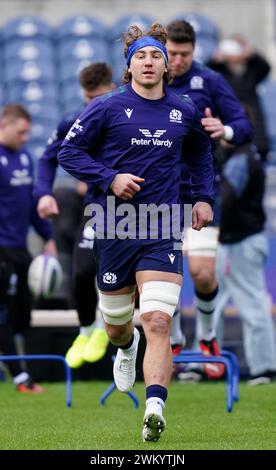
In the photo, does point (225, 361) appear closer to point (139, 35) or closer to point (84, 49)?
point (139, 35)

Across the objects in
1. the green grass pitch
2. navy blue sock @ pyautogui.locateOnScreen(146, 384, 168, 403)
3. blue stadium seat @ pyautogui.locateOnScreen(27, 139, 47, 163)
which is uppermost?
blue stadium seat @ pyautogui.locateOnScreen(27, 139, 47, 163)

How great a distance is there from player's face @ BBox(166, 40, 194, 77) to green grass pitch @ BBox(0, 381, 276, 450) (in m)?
2.49

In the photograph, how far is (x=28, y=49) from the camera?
17.1 meters

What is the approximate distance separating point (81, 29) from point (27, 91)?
1.25 m

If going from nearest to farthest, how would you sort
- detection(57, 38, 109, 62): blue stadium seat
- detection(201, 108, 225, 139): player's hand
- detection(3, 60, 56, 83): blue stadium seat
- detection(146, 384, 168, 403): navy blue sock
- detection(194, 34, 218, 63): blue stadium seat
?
detection(146, 384, 168, 403): navy blue sock → detection(201, 108, 225, 139): player's hand → detection(194, 34, 218, 63): blue stadium seat → detection(3, 60, 56, 83): blue stadium seat → detection(57, 38, 109, 62): blue stadium seat

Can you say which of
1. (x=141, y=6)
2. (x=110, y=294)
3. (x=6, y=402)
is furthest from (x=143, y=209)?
(x=141, y=6)

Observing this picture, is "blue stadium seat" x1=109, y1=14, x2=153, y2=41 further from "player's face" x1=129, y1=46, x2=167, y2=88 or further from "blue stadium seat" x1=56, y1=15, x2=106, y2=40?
"player's face" x1=129, y1=46, x2=167, y2=88

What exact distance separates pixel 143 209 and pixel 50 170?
237 centimetres

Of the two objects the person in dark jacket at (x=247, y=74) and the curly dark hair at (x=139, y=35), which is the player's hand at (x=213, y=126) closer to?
the curly dark hair at (x=139, y=35)

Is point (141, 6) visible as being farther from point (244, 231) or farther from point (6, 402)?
point (6, 402)

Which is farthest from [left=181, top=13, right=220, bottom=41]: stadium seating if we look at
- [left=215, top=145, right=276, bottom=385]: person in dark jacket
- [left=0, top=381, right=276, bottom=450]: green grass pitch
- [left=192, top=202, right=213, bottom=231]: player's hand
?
[left=192, top=202, right=213, bottom=231]: player's hand

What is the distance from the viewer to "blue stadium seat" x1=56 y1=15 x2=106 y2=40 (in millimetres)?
17172

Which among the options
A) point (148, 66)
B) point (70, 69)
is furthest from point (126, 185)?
point (70, 69)

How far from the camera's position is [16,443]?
6.83 meters
